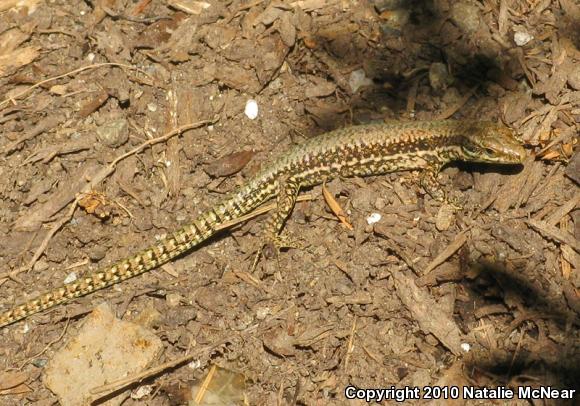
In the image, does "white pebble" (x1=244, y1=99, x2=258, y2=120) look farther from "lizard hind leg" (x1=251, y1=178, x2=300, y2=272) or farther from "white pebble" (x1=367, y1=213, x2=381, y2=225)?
"white pebble" (x1=367, y1=213, x2=381, y2=225)

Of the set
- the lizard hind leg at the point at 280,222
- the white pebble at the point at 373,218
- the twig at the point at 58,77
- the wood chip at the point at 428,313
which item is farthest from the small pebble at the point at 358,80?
the twig at the point at 58,77

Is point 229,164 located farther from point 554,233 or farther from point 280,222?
point 554,233

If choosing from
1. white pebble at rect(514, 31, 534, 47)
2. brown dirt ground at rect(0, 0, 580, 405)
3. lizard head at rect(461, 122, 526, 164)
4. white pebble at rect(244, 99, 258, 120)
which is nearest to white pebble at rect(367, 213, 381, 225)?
brown dirt ground at rect(0, 0, 580, 405)

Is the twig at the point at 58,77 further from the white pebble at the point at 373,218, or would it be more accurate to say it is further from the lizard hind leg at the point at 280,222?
the white pebble at the point at 373,218

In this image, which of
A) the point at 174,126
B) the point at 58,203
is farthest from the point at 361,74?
the point at 58,203

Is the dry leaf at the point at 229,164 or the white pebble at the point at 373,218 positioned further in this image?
the dry leaf at the point at 229,164

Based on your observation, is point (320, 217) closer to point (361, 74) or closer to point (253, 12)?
point (361, 74)

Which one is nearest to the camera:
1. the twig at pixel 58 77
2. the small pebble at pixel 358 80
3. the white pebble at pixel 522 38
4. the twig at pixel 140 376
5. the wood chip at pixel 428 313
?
the wood chip at pixel 428 313
